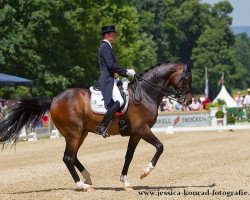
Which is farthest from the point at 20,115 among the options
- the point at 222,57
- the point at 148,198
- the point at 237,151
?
the point at 222,57

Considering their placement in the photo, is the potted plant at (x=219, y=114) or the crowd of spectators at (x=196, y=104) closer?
the potted plant at (x=219, y=114)

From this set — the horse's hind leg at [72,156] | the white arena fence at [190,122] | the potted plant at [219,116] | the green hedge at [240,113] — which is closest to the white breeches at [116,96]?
the horse's hind leg at [72,156]

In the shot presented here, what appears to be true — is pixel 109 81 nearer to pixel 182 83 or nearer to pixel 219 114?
pixel 182 83

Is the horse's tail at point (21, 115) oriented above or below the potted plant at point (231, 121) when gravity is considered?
above

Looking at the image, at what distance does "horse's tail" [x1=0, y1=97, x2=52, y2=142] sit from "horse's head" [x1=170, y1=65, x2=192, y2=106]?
2.22 meters

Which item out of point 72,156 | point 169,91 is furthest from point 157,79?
point 72,156

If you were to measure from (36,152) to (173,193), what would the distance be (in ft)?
38.6

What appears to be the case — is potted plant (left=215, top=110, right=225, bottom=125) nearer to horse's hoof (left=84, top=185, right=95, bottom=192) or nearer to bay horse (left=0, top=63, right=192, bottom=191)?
bay horse (left=0, top=63, right=192, bottom=191)

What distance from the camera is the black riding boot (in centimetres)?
1254

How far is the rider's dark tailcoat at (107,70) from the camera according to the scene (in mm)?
12531

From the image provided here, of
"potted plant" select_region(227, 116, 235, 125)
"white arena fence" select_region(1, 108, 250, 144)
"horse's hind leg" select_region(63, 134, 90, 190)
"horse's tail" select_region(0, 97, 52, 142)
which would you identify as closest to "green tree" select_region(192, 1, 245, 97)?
"potted plant" select_region(227, 116, 235, 125)

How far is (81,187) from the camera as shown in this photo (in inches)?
500

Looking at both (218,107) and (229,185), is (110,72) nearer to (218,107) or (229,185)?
(229,185)

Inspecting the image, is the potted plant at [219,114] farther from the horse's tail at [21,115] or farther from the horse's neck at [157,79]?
the horse's tail at [21,115]
